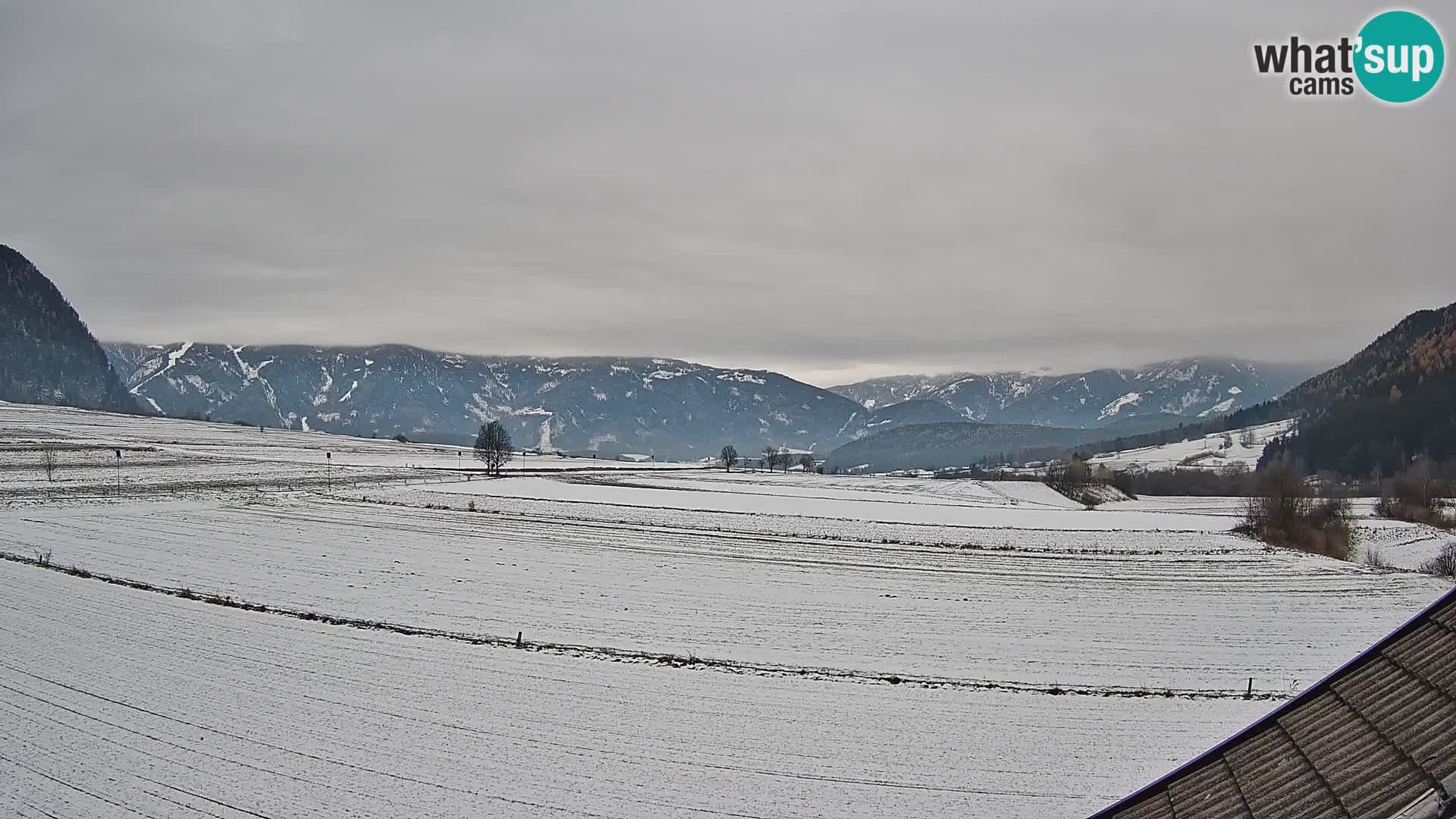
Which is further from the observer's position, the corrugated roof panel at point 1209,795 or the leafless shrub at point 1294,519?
the leafless shrub at point 1294,519

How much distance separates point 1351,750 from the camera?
17.5 ft

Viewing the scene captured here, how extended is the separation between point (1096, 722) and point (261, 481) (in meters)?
88.9

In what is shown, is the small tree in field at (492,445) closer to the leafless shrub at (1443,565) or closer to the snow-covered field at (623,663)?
the snow-covered field at (623,663)

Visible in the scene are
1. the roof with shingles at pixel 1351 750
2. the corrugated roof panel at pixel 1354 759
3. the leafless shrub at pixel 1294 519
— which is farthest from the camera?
the leafless shrub at pixel 1294 519

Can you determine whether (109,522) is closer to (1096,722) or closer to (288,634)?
(288,634)

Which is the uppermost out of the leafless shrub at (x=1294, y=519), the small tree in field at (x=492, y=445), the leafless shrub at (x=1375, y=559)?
the small tree in field at (x=492, y=445)

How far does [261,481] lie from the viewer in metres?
87.2

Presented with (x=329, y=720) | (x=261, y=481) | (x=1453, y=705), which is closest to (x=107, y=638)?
(x=329, y=720)

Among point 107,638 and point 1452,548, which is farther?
point 1452,548

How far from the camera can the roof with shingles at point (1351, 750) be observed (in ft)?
Result: 15.6

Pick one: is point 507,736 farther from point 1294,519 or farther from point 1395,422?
point 1395,422

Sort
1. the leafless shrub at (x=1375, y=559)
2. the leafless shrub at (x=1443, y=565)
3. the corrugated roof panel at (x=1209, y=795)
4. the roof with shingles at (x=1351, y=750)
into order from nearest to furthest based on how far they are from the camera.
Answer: the roof with shingles at (x=1351, y=750), the corrugated roof panel at (x=1209, y=795), the leafless shrub at (x=1443, y=565), the leafless shrub at (x=1375, y=559)

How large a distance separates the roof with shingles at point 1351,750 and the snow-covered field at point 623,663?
31.4 ft

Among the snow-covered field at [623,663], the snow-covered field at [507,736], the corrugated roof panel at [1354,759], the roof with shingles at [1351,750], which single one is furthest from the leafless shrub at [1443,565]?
the corrugated roof panel at [1354,759]
